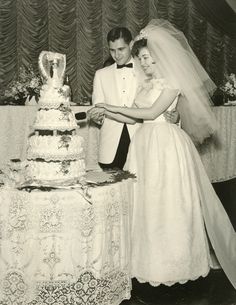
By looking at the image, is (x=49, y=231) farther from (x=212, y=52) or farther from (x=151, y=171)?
(x=212, y=52)

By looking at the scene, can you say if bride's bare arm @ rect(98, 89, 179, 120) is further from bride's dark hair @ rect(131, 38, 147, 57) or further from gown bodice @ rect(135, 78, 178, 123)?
bride's dark hair @ rect(131, 38, 147, 57)

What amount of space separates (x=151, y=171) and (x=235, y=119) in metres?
3.41

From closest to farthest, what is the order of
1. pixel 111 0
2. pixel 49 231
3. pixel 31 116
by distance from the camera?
pixel 49 231, pixel 31 116, pixel 111 0

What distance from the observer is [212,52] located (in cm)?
956

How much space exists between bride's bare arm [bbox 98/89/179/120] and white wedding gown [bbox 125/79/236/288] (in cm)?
8

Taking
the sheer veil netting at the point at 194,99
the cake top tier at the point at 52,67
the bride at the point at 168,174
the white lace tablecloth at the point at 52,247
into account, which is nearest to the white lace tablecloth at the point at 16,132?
the sheer veil netting at the point at 194,99

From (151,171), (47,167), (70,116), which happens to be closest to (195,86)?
(151,171)

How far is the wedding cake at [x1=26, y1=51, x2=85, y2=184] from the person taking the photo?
2.99m

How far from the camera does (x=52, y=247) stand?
9.45 ft

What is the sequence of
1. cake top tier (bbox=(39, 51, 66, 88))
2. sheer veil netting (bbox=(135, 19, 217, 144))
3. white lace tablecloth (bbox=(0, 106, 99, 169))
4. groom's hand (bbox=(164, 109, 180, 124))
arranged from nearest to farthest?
cake top tier (bbox=(39, 51, 66, 88)) → sheer veil netting (bbox=(135, 19, 217, 144)) → groom's hand (bbox=(164, 109, 180, 124)) → white lace tablecloth (bbox=(0, 106, 99, 169))

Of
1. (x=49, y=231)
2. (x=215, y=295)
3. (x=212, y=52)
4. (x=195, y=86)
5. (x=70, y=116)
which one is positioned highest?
(x=212, y=52)

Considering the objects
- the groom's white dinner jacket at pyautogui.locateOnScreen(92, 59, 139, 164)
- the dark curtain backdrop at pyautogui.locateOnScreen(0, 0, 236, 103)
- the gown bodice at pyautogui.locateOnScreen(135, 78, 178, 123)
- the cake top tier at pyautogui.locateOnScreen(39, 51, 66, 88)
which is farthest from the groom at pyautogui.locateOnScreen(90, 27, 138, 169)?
the dark curtain backdrop at pyautogui.locateOnScreen(0, 0, 236, 103)

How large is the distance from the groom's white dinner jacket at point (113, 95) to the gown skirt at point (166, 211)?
49 centimetres

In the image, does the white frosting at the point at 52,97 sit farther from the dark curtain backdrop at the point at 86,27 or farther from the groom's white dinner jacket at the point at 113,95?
the dark curtain backdrop at the point at 86,27
